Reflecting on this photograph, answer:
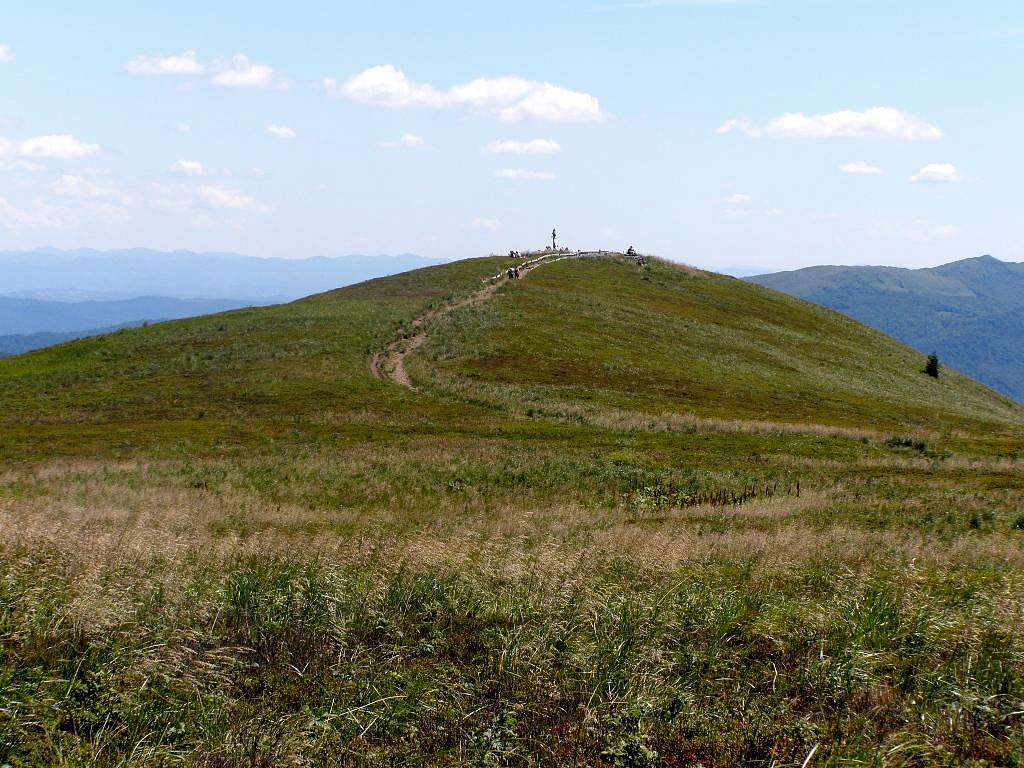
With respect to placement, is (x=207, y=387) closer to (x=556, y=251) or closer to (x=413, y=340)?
(x=413, y=340)

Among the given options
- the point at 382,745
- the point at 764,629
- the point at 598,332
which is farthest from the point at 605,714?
the point at 598,332

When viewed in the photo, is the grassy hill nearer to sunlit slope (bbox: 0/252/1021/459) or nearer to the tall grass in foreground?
the tall grass in foreground

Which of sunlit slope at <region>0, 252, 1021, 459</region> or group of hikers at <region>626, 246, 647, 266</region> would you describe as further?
group of hikers at <region>626, 246, 647, 266</region>

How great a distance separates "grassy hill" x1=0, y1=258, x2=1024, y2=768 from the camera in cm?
630

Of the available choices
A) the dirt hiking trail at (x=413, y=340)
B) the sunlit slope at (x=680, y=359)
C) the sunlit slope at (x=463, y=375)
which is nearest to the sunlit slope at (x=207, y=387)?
the sunlit slope at (x=463, y=375)

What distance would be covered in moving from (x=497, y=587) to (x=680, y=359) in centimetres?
5086

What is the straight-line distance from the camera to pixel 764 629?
8219 millimetres

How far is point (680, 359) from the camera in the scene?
58.2 meters

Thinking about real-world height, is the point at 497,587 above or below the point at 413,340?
below

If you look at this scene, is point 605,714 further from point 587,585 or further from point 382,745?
point 587,585

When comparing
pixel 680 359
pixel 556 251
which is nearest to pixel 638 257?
pixel 556 251

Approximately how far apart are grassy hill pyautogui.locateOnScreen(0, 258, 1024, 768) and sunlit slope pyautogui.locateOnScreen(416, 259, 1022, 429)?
497 centimetres

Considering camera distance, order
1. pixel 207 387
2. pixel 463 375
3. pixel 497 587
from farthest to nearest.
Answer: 1. pixel 463 375
2. pixel 207 387
3. pixel 497 587

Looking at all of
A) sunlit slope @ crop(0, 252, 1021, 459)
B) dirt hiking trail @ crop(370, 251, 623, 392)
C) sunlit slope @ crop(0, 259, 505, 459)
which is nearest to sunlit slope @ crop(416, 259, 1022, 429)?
sunlit slope @ crop(0, 252, 1021, 459)
